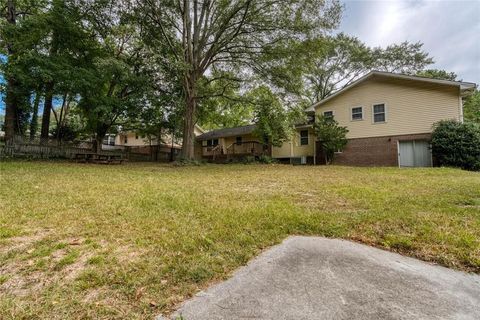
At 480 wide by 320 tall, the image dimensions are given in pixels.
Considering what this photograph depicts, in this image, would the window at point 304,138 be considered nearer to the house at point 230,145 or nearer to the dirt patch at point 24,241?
the house at point 230,145

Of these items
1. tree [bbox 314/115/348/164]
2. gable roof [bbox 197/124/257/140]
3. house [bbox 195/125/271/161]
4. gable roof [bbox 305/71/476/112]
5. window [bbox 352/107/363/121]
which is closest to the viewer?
gable roof [bbox 305/71/476/112]

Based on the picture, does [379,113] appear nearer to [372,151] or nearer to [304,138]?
[372,151]

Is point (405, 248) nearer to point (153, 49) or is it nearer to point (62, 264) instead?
point (62, 264)

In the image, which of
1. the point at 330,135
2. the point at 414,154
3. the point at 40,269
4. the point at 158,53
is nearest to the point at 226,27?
the point at 158,53

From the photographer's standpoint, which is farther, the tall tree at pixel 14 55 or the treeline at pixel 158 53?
the treeline at pixel 158 53

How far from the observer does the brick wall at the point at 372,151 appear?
14695mm

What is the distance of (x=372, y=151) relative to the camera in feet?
50.7

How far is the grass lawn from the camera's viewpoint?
1923 millimetres

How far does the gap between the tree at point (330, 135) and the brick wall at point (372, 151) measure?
565 mm

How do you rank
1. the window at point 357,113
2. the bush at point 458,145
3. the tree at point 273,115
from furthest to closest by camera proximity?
the window at point 357,113 < the tree at point 273,115 < the bush at point 458,145

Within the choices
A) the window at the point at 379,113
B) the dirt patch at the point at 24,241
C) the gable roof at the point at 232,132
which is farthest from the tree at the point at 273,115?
the dirt patch at the point at 24,241

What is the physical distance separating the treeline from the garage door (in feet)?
21.5

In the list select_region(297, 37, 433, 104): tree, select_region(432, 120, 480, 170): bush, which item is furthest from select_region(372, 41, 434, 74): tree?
select_region(432, 120, 480, 170): bush

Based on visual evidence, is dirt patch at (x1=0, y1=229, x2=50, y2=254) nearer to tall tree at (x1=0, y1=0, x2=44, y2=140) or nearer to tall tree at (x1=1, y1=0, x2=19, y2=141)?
tall tree at (x1=0, y1=0, x2=44, y2=140)
